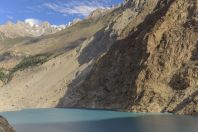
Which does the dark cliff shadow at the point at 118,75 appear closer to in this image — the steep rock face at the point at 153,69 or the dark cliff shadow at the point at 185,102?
the steep rock face at the point at 153,69

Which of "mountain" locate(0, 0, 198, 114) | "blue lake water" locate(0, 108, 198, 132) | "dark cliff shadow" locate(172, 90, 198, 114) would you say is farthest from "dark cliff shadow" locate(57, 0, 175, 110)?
"blue lake water" locate(0, 108, 198, 132)

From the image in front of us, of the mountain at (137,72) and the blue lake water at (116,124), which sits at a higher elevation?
the mountain at (137,72)

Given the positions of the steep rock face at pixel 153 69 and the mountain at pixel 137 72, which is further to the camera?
the mountain at pixel 137 72

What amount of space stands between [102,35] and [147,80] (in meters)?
48.2

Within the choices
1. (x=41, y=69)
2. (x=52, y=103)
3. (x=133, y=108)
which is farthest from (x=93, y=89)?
(x=41, y=69)

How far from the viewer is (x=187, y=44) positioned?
88.6 meters

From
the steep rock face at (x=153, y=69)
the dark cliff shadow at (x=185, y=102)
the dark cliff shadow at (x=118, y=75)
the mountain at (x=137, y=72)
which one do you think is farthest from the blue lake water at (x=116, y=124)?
the dark cliff shadow at (x=118, y=75)

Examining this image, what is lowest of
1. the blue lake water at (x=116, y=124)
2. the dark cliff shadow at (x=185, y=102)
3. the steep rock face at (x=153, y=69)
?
the blue lake water at (x=116, y=124)

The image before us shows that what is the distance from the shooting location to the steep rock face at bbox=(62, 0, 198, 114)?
79625 millimetres

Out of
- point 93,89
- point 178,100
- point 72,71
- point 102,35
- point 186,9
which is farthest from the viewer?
point 102,35

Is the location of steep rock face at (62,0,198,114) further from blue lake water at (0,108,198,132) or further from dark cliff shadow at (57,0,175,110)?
blue lake water at (0,108,198,132)

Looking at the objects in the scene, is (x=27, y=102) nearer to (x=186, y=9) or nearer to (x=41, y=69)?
(x=41, y=69)

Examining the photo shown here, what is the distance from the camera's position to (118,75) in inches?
3863

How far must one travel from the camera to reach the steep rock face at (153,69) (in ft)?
261
